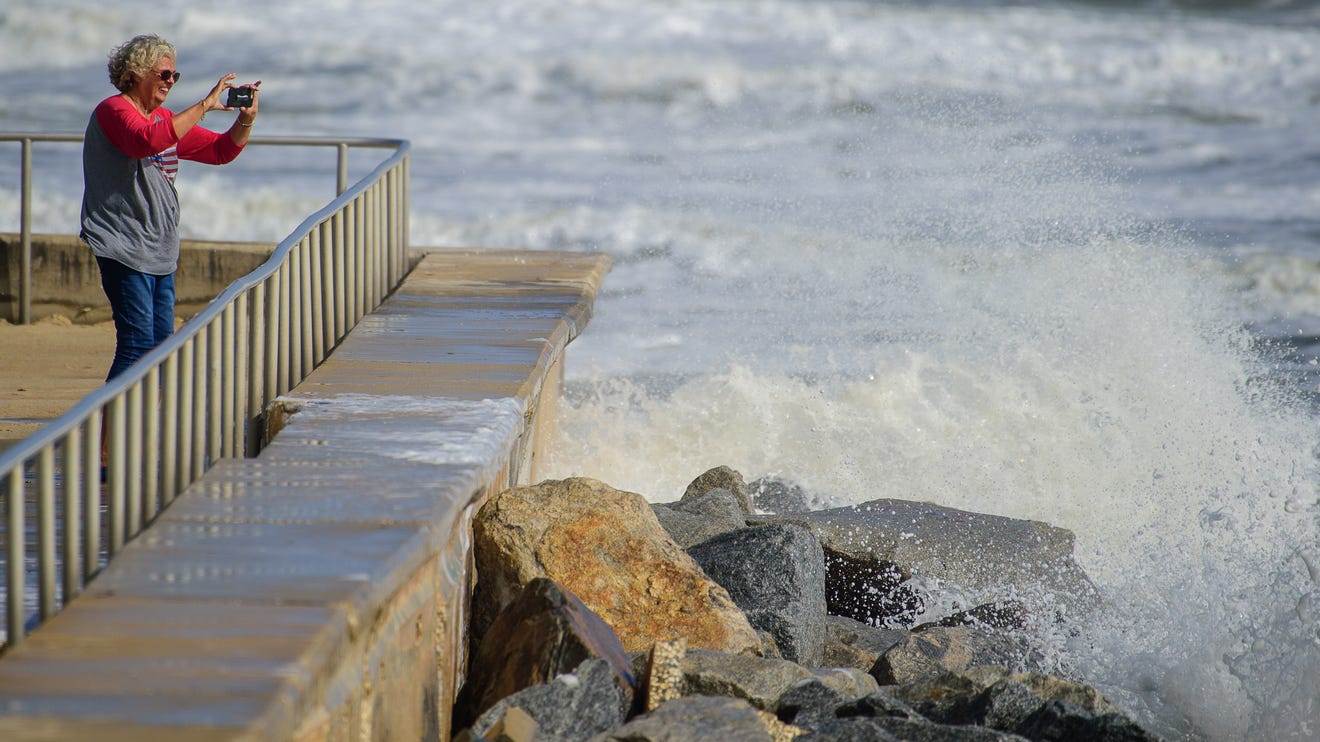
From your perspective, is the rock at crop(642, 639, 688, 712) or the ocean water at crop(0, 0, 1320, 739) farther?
the ocean water at crop(0, 0, 1320, 739)

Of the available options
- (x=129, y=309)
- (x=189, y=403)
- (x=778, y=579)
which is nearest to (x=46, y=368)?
(x=129, y=309)

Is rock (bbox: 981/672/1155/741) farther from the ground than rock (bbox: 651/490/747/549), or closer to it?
farther from the ground

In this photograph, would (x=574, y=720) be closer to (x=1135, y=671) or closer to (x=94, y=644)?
(x=94, y=644)

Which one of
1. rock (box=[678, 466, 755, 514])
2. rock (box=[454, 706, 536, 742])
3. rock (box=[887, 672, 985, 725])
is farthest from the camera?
rock (box=[678, 466, 755, 514])

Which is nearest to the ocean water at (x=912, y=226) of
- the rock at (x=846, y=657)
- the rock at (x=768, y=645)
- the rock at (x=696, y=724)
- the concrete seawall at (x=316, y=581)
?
the rock at (x=846, y=657)

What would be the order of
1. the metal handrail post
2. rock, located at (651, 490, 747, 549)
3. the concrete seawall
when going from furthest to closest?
1. the metal handrail post
2. rock, located at (651, 490, 747, 549)
3. the concrete seawall

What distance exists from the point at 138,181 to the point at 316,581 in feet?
7.62

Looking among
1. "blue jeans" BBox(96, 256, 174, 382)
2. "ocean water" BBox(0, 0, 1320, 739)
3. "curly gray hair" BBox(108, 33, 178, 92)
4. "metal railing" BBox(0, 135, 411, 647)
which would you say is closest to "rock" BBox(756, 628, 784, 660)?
"ocean water" BBox(0, 0, 1320, 739)

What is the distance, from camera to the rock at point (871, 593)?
6332 millimetres

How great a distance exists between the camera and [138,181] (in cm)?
491

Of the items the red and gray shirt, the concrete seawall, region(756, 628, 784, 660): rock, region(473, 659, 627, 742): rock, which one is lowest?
region(756, 628, 784, 660): rock

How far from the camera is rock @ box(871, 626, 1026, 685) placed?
4980mm

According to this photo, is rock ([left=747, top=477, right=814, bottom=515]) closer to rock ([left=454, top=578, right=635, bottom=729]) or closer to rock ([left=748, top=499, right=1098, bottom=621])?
rock ([left=748, top=499, right=1098, bottom=621])

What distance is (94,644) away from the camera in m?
2.91
